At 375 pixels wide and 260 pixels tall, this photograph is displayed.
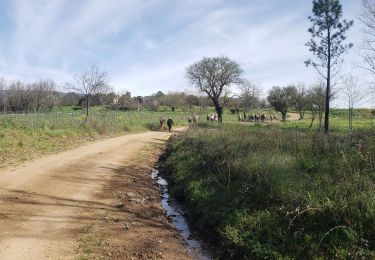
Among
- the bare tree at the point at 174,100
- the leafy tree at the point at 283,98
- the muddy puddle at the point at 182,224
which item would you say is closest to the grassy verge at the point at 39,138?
Result: the muddy puddle at the point at 182,224

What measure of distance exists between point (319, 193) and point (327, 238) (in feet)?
4.67

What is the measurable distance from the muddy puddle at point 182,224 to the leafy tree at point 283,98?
71190 mm

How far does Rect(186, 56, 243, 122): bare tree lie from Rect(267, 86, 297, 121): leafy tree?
24124 mm

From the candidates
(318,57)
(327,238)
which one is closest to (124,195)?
(327,238)

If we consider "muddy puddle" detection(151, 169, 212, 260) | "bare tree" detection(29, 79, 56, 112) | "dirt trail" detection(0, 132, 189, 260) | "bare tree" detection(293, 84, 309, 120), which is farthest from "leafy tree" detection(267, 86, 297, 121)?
"muddy puddle" detection(151, 169, 212, 260)

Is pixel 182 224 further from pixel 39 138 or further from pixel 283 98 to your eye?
pixel 283 98

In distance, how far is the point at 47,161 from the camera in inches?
659

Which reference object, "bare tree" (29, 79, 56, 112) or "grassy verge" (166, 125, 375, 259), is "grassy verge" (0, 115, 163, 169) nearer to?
"grassy verge" (166, 125, 375, 259)

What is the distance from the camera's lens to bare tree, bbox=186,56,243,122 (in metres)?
60.7

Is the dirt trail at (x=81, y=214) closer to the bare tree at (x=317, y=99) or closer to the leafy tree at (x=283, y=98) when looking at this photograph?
the bare tree at (x=317, y=99)

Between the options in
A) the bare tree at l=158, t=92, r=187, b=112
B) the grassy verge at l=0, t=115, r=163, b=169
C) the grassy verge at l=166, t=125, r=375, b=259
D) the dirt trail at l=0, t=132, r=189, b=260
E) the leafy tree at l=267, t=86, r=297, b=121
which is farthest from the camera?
the bare tree at l=158, t=92, r=187, b=112

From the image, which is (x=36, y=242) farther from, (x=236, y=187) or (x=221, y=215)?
(x=236, y=187)

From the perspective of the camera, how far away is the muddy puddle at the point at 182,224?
26.2 ft

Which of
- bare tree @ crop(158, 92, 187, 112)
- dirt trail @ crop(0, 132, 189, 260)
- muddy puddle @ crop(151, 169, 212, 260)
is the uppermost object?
bare tree @ crop(158, 92, 187, 112)
